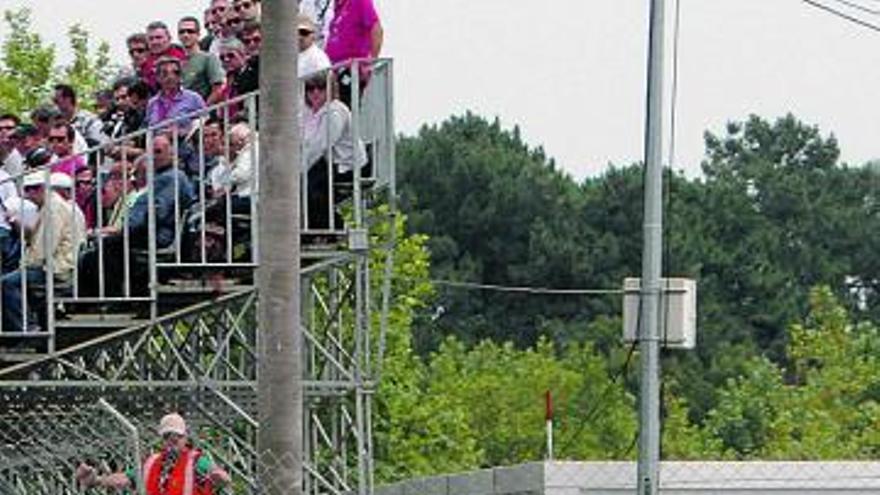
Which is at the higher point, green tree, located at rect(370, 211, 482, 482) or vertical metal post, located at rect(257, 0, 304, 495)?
vertical metal post, located at rect(257, 0, 304, 495)

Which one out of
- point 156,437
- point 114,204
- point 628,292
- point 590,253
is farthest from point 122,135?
point 590,253

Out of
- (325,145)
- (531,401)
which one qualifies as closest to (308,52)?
(325,145)

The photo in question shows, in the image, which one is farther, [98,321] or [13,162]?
[13,162]

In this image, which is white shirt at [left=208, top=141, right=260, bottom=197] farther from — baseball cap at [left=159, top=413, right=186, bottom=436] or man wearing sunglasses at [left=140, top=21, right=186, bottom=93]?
baseball cap at [left=159, top=413, right=186, bottom=436]

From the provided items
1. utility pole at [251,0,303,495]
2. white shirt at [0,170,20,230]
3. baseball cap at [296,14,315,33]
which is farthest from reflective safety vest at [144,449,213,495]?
baseball cap at [296,14,315,33]

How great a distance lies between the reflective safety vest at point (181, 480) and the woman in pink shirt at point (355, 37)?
182 inches

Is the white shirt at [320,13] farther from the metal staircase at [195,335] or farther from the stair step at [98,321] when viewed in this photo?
the stair step at [98,321]

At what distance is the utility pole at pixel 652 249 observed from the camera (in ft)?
85.6

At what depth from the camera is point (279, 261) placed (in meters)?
18.1

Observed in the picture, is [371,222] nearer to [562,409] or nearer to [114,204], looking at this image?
[114,204]

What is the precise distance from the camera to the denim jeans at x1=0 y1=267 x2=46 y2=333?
22531 mm

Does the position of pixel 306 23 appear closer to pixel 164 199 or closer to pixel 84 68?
pixel 164 199

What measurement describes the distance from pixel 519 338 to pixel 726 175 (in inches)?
640

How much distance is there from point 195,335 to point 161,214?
7.42ft
